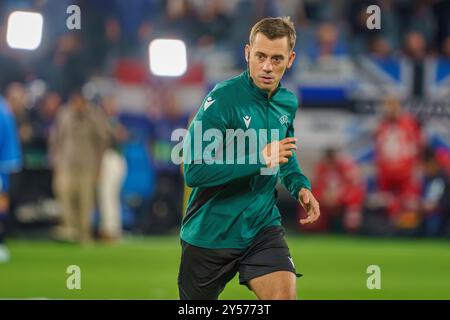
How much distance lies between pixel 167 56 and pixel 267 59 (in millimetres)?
9628

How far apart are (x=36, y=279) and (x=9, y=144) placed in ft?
5.01

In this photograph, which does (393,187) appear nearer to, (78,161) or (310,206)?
(78,161)

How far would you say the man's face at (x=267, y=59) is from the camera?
600 centimetres

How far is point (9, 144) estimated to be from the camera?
1194 cm

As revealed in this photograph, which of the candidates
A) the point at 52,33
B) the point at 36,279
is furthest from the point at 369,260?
the point at 52,33

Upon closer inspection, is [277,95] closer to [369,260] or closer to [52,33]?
[369,260]

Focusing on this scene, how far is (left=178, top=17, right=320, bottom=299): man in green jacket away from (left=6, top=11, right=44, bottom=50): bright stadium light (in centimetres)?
776

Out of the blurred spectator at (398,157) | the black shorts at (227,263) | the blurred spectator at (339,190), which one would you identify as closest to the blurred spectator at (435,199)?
the blurred spectator at (398,157)

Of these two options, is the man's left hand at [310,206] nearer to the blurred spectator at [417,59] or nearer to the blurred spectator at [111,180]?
the blurred spectator at [111,180]

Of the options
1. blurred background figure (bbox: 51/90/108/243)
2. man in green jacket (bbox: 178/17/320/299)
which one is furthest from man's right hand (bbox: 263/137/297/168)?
blurred background figure (bbox: 51/90/108/243)

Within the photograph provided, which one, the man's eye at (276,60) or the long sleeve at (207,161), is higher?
the man's eye at (276,60)

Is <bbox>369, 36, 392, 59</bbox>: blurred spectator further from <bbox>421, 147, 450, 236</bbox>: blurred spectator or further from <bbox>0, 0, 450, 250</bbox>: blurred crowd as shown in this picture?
<bbox>421, 147, 450, 236</bbox>: blurred spectator

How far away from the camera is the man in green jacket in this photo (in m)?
5.87

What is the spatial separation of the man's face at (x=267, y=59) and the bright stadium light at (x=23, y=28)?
7.78m
